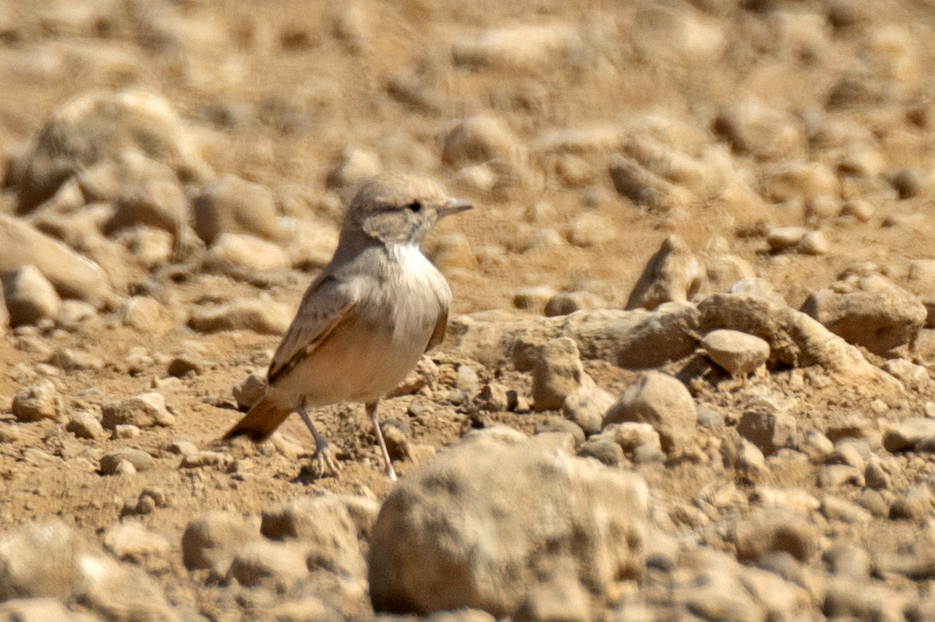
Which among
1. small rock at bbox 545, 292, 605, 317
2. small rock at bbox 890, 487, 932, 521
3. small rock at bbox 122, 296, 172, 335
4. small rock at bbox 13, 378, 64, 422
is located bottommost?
small rock at bbox 122, 296, 172, 335

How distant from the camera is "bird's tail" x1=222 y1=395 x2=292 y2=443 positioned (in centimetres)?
601

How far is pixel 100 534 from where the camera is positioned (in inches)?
179

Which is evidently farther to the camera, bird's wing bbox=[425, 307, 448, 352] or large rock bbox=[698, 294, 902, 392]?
bird's wing bbox=[425, 307, 448, 352]

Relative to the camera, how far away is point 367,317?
18.3ft

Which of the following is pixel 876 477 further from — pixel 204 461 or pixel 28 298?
pixel 28 298

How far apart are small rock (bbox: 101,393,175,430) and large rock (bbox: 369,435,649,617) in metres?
3.04

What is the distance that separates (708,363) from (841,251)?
223 cm

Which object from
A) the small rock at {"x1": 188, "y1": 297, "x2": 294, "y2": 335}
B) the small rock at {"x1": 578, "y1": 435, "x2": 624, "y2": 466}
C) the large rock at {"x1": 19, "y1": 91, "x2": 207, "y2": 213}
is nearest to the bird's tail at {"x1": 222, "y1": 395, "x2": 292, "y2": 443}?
the small rock at {"x1": 188, "y1": 297, "x2": 294, "y2": 335}

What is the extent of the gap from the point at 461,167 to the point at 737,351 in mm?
4724

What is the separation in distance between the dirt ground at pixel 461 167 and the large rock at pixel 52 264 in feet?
1.44

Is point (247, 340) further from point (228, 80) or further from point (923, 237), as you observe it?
point (228, 80)

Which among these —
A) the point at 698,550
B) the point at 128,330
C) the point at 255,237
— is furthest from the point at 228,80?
the point at 698,550

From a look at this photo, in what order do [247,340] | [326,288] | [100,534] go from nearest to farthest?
[100,534], [326,288], [247,340]

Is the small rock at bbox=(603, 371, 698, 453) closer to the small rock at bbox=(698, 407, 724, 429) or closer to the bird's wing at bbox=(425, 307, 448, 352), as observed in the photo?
the small rock at bbox=(698, 407, 724, 429)
